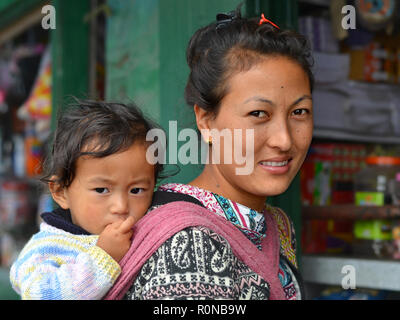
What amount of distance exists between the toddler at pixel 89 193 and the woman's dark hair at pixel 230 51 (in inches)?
9.7

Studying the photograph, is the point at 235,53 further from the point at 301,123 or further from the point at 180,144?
the point at 180,144

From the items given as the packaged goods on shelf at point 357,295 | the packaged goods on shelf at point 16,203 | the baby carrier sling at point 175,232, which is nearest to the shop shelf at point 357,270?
the packaged goods on shelf at point 357,295

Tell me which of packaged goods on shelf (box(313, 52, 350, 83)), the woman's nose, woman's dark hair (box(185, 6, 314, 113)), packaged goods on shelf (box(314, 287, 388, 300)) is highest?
packaged goods on shelf (box(313, 52, 350, 83))

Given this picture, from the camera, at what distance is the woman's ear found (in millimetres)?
1418

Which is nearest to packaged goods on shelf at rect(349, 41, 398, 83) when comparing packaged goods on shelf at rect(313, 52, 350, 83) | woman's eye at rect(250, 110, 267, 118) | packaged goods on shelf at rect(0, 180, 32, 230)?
packaged goods on shelf at rect(313, 52, 350, 83)

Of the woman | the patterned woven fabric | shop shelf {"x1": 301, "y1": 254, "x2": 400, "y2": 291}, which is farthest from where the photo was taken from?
shop shelf {"x1": 301, "y1": 254, "x2": 400, "y2": 291}

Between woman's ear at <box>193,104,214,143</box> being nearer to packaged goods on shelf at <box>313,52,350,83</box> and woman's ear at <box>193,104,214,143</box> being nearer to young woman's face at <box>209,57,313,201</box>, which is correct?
young woman's face at <box>209,57,313,201</box>

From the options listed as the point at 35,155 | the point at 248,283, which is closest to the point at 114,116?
the point at 248,283

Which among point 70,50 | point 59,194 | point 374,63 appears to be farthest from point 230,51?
point 70,50

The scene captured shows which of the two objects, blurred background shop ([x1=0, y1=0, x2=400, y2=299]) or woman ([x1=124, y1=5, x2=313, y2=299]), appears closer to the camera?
woman ([x1=124, y1=5, x2=313, y2=299])

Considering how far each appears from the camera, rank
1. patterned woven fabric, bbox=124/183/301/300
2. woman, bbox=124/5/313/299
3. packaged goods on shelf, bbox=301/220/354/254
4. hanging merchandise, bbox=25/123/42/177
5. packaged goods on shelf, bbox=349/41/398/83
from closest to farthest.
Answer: patterned woven fabric, bbox=124/183/301/300, woman, bbox=124/5/313/299, packaged goods on shelf, bbox=301/220/354/254, packaged goods on shelf, bbox=349/41/398/83, hanging merchandise, bbox=25/123/42/177

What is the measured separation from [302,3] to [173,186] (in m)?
1.85

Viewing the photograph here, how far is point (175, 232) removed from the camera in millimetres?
1137

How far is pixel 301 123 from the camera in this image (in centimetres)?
136
